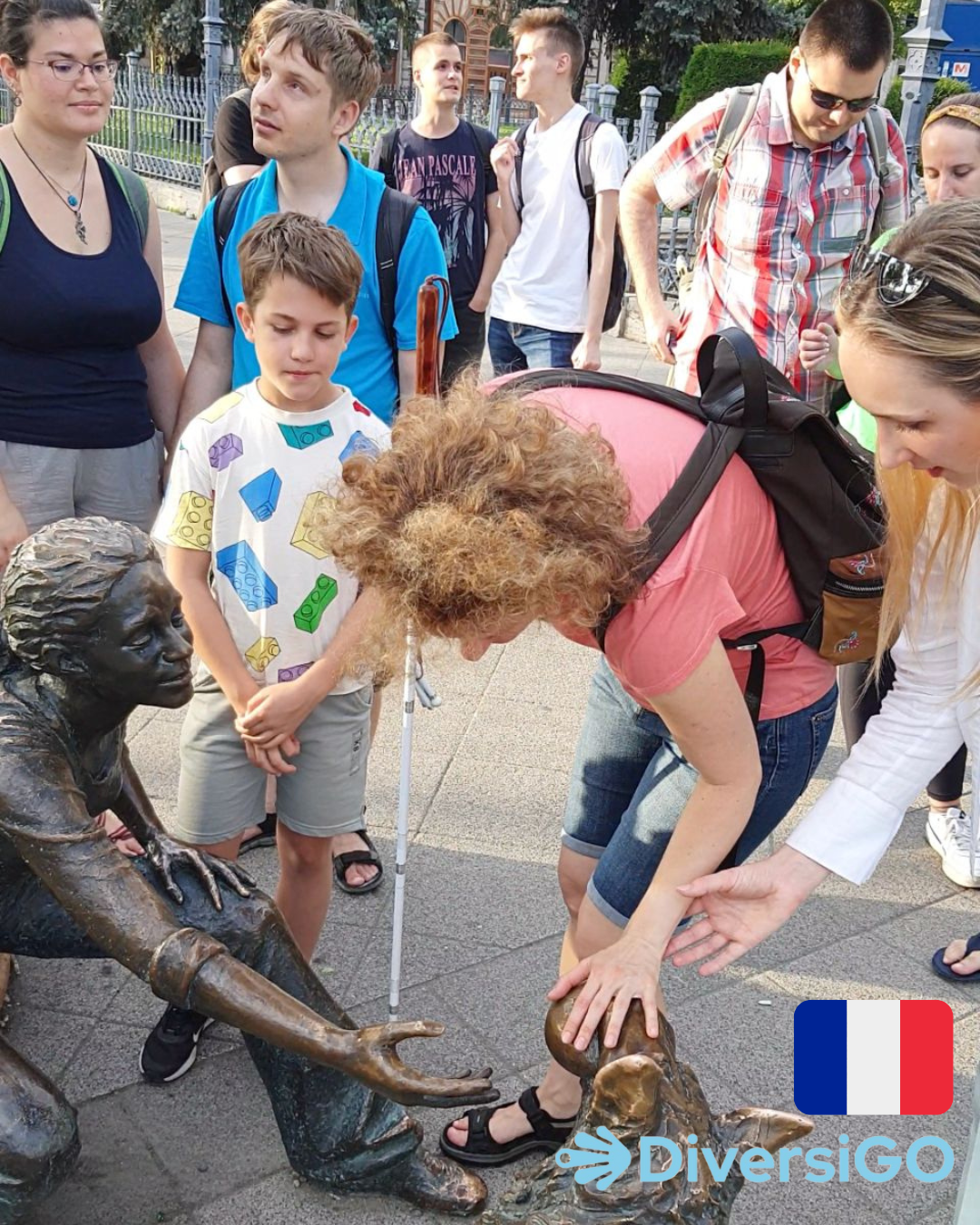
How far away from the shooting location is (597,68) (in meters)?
35.0

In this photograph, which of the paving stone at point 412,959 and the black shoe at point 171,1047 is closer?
the black shoe at point 171,1047

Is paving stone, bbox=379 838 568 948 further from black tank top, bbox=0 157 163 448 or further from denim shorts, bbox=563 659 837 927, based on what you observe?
black tank top, bbox=0 157 163 448

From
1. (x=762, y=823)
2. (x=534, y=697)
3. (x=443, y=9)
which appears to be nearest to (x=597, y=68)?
(x=443, y=9)

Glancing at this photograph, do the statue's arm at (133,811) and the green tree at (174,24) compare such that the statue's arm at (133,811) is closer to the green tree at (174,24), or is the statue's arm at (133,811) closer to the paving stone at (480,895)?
the paving stone at (480,895)

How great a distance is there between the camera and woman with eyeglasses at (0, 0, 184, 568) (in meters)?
3.13

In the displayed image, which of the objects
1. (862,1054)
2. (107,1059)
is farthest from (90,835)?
(862,1054)

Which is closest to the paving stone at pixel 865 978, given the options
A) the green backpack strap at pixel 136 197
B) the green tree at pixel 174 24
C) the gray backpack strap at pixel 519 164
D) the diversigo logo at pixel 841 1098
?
the diversigo logo at pixel 841 1098

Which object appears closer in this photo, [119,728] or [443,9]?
[119,728]

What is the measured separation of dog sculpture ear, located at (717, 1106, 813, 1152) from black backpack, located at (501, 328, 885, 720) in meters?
0.73

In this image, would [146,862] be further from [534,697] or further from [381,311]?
[534,697]

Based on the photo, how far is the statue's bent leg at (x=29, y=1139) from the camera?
1.92 meters

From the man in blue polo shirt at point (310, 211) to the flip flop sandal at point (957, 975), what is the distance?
85.2 inches

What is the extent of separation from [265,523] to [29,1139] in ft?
4.25

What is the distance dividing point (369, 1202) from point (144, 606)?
1354 mm
